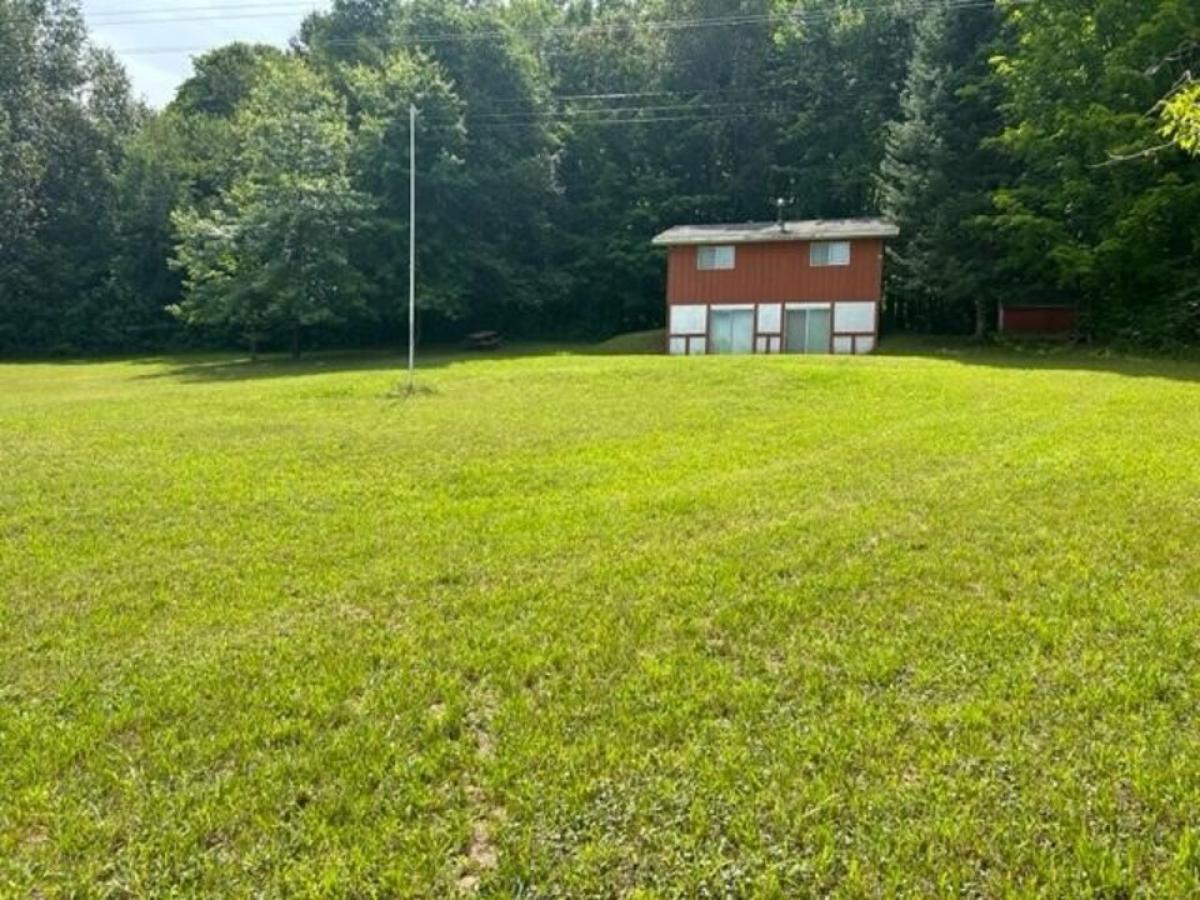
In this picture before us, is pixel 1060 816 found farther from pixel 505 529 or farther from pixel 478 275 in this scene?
pixel 478 275

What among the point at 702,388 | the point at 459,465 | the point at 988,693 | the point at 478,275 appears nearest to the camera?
the point at 988,693

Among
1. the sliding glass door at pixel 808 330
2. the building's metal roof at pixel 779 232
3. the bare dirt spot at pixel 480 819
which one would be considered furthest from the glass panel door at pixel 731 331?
the bare dirt spot at pixel 480 819

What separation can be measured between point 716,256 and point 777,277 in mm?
1968

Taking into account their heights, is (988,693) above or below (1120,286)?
below

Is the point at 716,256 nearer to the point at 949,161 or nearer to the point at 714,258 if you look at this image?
the point at 714,258

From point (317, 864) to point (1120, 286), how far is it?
83.8 ft

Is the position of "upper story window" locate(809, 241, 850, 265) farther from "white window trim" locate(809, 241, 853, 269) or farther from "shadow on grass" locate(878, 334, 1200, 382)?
"shadow on grass" locate(878, 334, 1200, 382)

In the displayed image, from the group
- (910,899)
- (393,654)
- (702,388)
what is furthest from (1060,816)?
(702,388)

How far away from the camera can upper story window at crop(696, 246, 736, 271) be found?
25.9m

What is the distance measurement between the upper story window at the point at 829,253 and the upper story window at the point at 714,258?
7.62 feet

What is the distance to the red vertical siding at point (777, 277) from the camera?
24594 millimetres

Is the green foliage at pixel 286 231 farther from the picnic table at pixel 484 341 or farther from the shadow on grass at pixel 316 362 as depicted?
the picnic table at pixel 484 341

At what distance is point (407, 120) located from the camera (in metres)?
28.3

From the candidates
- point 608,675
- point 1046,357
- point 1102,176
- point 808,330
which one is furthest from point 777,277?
point 608,675
